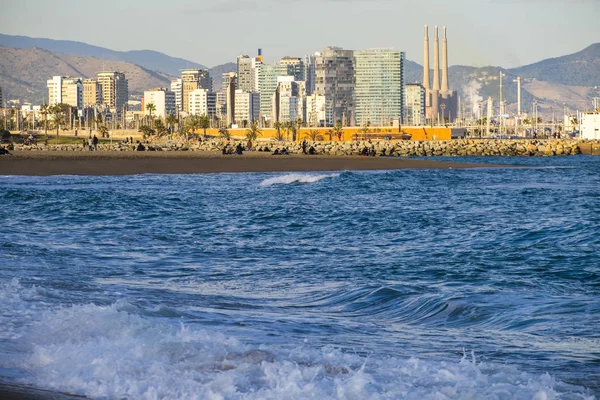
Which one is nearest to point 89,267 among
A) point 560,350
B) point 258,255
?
point 258,255

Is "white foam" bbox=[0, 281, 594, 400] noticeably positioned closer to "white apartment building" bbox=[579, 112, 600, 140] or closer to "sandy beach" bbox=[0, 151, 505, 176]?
"sandy beach" bbox=[0, 151, 505, 176]

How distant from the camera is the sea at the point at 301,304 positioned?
6.09m

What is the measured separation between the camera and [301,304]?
9961 mm

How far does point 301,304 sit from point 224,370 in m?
3.75

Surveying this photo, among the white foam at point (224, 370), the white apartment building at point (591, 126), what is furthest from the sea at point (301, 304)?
the white apartment building at point (591, 126)

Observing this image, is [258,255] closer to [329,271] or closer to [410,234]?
[329,271]

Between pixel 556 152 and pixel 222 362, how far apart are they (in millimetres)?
99951

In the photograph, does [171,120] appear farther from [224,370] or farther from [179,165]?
[224,370]

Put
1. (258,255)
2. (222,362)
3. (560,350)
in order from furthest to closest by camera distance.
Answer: (258,255)
(560,350)
(222,362)

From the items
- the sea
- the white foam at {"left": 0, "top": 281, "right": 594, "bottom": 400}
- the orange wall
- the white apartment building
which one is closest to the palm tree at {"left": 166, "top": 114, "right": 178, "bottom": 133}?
the orange wall

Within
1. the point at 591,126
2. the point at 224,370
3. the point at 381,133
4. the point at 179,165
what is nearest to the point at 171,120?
the point at 381,133

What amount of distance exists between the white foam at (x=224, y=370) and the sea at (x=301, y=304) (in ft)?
0.06

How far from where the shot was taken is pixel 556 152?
10188cm

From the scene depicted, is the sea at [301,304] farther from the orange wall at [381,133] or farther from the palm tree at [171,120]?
the palm tree at [171,120]
